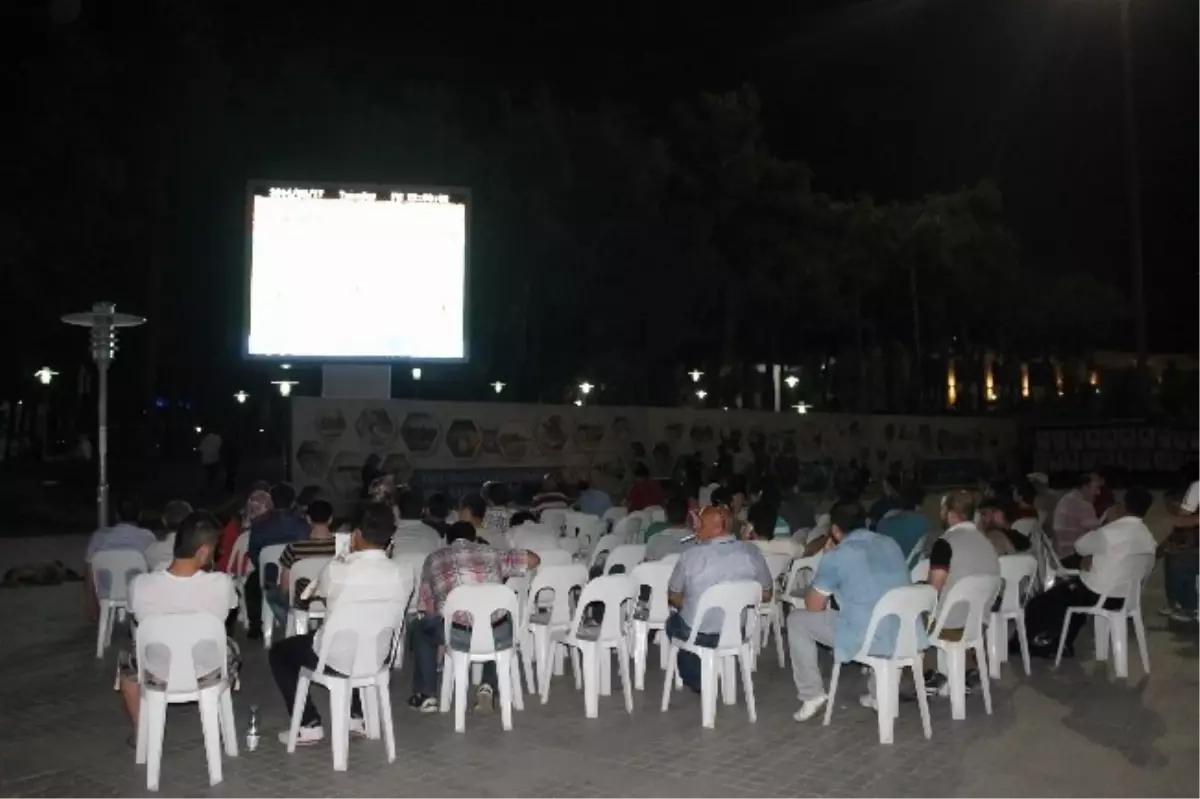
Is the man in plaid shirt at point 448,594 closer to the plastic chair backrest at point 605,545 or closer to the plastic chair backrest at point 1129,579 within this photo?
the plastic chair backrest at point 605,545

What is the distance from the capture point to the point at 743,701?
6.82 meters

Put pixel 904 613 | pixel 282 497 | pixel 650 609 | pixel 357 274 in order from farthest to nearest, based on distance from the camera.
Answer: pixel 357 274
pixel 282 497
pixel 650 609
pixel 904 613

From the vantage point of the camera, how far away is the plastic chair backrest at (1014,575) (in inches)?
290

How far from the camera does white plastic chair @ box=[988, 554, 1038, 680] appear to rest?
7.36 meters

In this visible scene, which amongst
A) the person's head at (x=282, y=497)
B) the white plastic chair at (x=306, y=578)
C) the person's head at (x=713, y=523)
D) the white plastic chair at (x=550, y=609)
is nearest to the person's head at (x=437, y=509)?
the person's head at (x=282, y=497)

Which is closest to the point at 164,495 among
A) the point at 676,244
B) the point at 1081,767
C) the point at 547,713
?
the point at 676,244

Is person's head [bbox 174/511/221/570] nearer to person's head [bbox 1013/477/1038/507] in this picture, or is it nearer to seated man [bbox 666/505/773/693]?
seated man [bbox 666/505/773/693]

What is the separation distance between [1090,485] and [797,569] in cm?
328

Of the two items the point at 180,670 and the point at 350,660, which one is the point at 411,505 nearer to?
the point at 350,660

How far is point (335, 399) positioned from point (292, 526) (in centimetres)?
768

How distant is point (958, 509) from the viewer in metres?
6.86

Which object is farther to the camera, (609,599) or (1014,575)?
(1014,575)

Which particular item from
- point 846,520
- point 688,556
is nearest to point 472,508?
point 688,556

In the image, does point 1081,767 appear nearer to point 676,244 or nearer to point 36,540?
point 36,540
